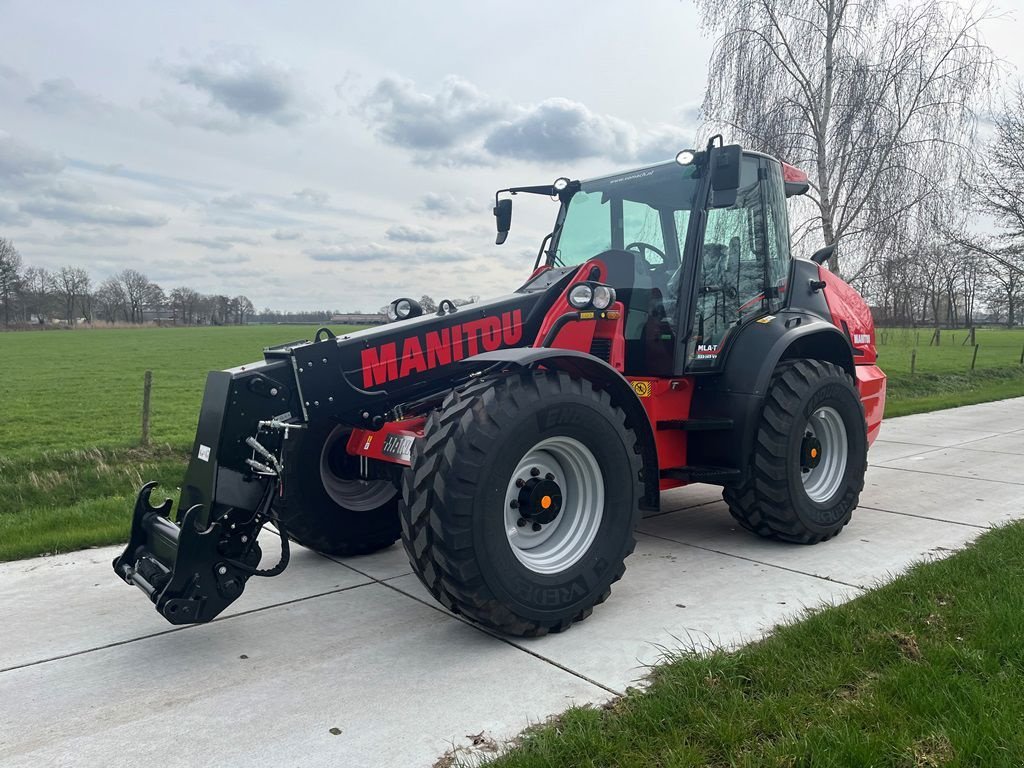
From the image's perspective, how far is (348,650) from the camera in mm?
3627

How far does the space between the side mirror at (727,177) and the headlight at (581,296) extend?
0.96m

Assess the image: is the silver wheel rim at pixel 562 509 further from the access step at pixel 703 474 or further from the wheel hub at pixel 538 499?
the access step at pixel 703 474

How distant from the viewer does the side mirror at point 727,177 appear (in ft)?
14.7

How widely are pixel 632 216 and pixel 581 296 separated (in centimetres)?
117

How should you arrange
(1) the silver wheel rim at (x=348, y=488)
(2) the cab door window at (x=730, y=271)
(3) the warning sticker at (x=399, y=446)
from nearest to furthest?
(3) the warning sticker at (x=399, y=446) → (1) the silver wheel rim at (x=348, y=488) → (2) the cab door window at (x=730, y=271)

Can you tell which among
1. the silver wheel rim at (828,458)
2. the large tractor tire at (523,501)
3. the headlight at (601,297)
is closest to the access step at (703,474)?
the silver wheel rim at (828,458)

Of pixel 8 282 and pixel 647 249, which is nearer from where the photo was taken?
pixel 647 249

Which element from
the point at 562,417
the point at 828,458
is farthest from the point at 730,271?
the point at 562,417

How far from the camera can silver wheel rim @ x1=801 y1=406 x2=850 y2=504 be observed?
17.8 ft

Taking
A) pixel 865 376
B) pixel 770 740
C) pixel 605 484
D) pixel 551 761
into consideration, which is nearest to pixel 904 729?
pixel 770 740

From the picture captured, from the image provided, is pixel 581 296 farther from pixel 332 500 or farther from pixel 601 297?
pixel 332 500

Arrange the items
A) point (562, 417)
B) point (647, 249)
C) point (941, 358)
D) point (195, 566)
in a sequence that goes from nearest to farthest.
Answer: point (195, 566) < point (562, 417) < point (647, 249) < point (941, 358)

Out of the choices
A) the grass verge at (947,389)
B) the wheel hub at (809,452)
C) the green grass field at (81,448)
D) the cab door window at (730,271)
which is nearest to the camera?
the cab door window at (730,271)

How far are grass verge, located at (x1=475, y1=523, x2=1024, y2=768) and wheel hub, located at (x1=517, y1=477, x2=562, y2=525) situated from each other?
0.94m
